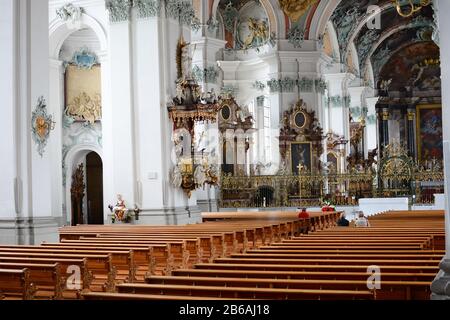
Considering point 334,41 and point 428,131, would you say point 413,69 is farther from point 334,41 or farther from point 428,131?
point 334,41

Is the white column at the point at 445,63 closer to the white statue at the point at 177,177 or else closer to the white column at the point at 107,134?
the white statue at the point at 177,177

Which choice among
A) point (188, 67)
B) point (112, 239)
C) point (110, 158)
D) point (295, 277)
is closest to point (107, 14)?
point (188, 67)

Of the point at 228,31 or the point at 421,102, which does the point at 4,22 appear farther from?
the point at 421,102

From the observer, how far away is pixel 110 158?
18859 mm

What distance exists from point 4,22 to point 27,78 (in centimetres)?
110

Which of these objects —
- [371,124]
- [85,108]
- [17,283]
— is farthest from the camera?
[371,124]

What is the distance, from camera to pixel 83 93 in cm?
2161

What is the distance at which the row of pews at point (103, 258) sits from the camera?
725cm

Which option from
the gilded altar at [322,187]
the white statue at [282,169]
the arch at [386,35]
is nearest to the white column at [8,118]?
the gilded altar at [322,187]

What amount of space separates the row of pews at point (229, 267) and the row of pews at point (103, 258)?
13mm

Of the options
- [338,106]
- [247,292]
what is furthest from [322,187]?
[247,292]

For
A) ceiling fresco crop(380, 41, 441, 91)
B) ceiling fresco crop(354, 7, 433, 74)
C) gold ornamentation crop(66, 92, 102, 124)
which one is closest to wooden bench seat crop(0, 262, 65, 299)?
gold ornamentation crop(66, 92, 102, 124)

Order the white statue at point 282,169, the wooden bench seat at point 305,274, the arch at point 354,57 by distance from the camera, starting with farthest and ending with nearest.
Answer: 1. the arch at point 354,57
2. the white statue at point 282,169
3. the wooden bench seat at point 305,274

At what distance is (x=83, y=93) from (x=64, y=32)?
219 centimetres
